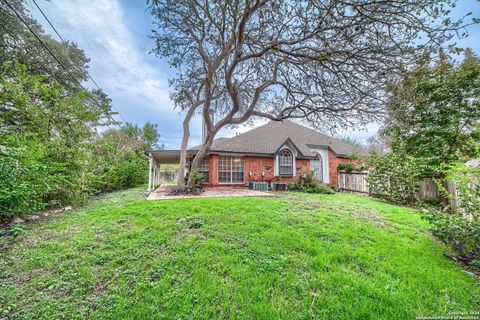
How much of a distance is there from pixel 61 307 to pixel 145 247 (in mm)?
1304

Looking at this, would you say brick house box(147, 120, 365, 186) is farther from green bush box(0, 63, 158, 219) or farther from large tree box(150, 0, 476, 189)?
large tree box(150, 0, 476, 189)

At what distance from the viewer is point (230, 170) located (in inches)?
532

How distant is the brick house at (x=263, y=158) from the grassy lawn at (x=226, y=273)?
8523mm

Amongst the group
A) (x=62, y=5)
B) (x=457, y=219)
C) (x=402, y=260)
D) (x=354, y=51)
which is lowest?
(x=402, y=260)

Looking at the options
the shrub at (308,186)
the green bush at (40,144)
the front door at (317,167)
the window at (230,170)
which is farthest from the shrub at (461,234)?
the front door at (317,167)

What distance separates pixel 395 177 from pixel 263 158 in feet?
25.4

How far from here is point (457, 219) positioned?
3475mm

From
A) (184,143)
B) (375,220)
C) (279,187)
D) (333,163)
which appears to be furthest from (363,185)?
(184,143)

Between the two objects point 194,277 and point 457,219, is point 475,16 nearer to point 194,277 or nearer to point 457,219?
point 457,219

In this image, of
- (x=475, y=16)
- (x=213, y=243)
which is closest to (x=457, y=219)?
(x=475, y=16)

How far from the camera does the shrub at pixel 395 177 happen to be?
823cm

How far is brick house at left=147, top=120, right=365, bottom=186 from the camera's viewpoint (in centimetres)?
1317

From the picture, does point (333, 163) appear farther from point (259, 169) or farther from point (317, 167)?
point (259, 169)

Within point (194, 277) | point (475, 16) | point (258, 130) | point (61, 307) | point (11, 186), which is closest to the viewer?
point (61, 307)
